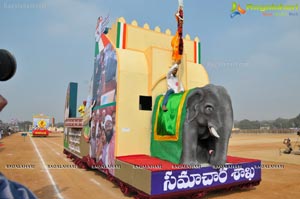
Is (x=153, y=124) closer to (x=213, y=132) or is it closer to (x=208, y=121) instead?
(x=208, y=121)

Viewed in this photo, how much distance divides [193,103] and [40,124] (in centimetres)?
4157

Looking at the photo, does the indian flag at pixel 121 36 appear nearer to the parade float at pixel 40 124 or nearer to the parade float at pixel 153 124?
the parade float at pixel 153 124

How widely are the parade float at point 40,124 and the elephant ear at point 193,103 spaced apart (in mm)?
39753

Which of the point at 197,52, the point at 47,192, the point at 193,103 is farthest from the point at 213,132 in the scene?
the point at 197,52

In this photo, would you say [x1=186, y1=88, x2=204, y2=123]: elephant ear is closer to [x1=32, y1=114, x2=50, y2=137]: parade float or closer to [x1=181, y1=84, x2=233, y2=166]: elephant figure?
[x1=181, y1=84, x2=233, y2=166]: elephant figure

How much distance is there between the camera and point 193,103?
773 centimetres

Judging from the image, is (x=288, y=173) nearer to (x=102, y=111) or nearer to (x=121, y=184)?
(x=121, y=184)

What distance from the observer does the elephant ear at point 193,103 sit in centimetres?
759

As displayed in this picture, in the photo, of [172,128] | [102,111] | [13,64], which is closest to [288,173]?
[172,128]

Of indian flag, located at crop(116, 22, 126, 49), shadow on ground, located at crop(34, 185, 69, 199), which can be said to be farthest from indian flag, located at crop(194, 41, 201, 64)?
shadow on ground, located at crop(34, 185, 69, 199)

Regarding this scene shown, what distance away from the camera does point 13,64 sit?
1910 millimetres

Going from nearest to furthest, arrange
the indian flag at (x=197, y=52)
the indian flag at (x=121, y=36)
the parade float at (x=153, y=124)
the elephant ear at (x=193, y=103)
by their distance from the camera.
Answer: the parade float at (x=153, y=124) < the elephant ear at (x=193, y=103) < the indian flag at (x=121, y=36) < the indian flag at (x=197, y=52)

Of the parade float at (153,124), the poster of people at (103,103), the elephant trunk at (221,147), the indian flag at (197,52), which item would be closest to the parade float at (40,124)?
the parade float at (153,124)

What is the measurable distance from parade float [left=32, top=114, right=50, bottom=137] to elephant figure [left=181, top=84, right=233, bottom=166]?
3982cm
